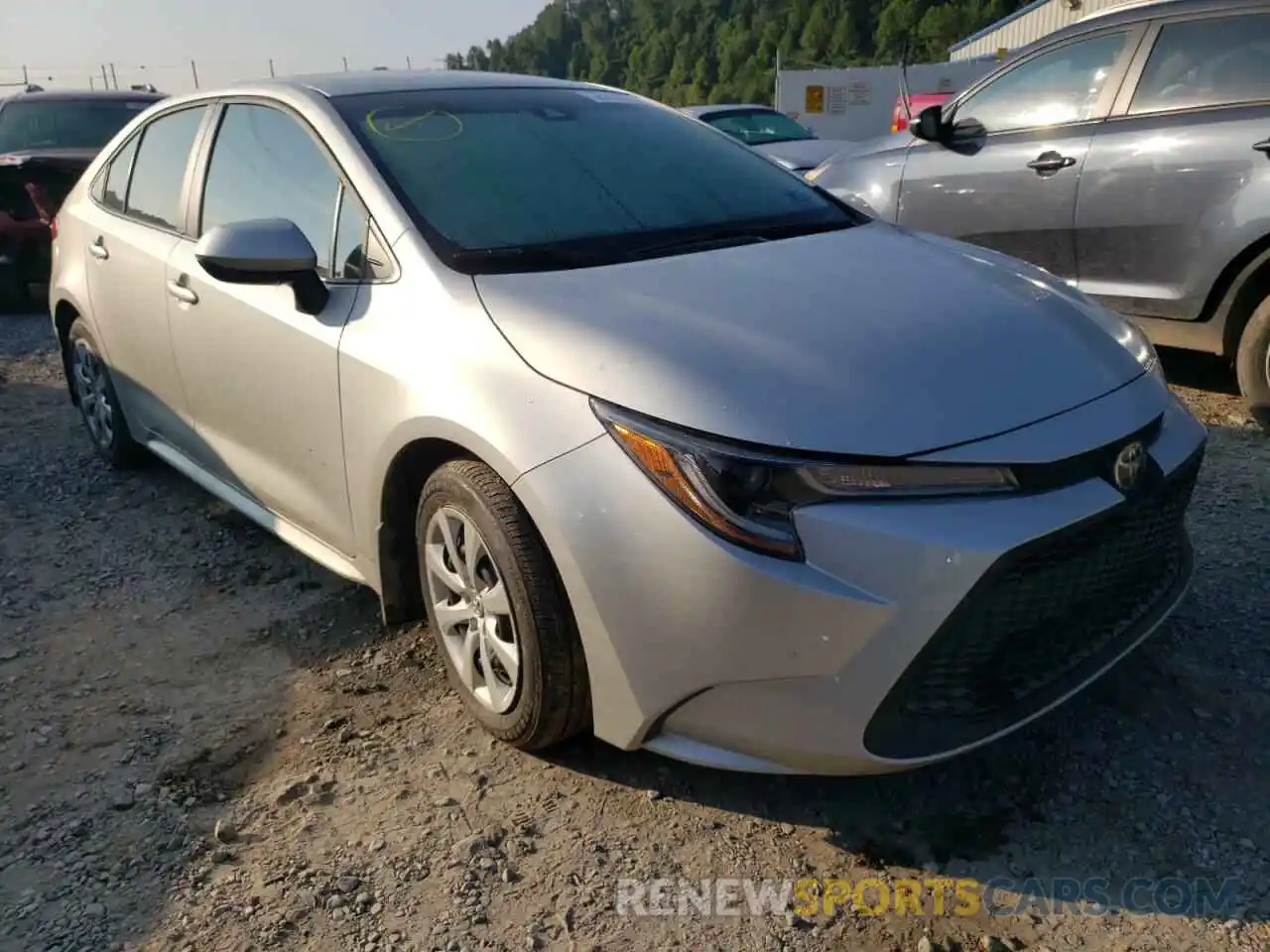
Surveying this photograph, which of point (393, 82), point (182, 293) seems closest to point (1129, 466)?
point (393, 82)

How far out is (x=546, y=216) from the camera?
293 cm

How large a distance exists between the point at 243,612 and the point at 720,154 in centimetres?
207

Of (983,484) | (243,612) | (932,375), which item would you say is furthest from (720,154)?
(243,612)

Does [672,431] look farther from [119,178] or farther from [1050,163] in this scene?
[1050,163]

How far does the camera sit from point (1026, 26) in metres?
29.0

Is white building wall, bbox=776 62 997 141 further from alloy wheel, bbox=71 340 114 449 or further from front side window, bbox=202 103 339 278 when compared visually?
front side window, bbox=202 103 339 278

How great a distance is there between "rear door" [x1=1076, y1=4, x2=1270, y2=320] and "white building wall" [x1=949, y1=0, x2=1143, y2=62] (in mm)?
22082

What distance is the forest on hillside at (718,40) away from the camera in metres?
51.9

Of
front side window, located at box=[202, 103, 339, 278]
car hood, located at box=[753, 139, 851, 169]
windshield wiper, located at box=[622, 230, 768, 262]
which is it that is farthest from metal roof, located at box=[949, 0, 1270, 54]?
car hood, located at box=[753, 139, 851, 169]

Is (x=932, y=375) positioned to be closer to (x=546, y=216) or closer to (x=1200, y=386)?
(x=546, y=216)

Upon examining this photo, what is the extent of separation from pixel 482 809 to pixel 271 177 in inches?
77.2

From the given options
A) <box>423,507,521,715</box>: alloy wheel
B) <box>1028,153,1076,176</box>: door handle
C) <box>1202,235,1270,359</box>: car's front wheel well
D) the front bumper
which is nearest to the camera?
the front bumper

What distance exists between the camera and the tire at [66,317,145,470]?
454 cm

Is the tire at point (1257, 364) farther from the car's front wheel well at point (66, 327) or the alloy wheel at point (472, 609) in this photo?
the car's front wheel well at point (66, 327)
